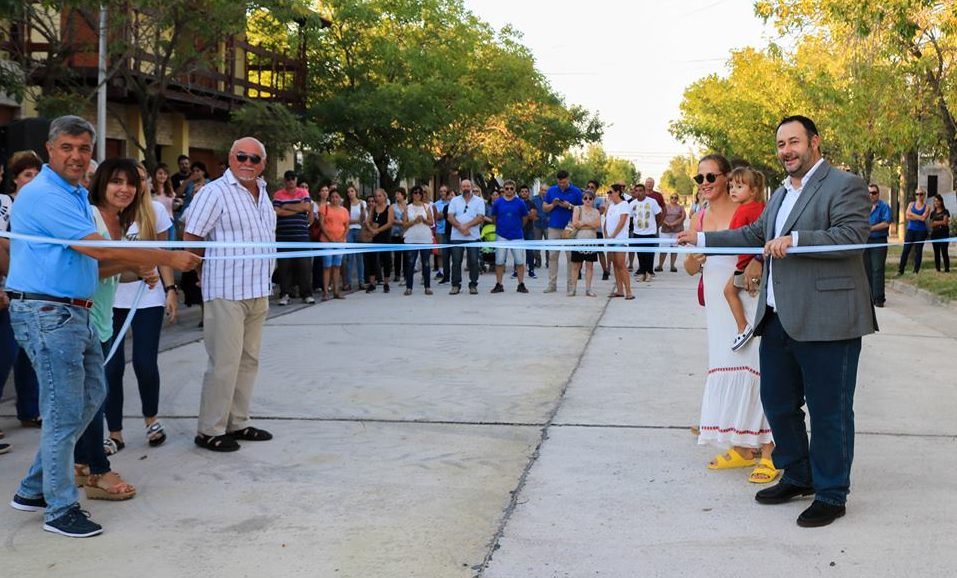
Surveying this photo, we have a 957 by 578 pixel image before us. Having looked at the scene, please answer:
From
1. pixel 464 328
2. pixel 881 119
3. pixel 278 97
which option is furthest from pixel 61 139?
pixel 278 97

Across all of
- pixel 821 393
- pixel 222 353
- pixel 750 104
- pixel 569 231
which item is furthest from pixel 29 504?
pixel 750 104

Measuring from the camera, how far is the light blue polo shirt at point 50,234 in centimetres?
482

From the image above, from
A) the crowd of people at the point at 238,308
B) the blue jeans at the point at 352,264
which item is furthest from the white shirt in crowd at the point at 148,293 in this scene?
the blue jeans at the point at 352,264

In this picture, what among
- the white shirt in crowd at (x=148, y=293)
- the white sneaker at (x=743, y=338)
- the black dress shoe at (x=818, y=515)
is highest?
the white shirt in crowd at (x=148, y=293)

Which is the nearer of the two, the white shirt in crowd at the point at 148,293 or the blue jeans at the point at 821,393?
the blue jeans at the point at 821,393

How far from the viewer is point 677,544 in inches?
187

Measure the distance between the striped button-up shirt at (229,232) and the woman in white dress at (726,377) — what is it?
2477mm

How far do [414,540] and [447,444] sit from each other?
1875mm

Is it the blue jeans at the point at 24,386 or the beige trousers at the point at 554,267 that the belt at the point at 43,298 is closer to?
the blue jeans at the point at 24,386

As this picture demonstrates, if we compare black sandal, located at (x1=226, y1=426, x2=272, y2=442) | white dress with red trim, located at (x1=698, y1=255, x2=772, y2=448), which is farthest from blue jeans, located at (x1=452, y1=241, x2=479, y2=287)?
white dress with red trim, located at (x1=698, y1=255, x2=772, y2=448)

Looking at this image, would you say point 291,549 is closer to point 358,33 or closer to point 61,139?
point 61,139

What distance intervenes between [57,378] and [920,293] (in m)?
15.3

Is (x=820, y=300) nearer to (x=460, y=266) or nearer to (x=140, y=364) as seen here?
(x=140, y=364)

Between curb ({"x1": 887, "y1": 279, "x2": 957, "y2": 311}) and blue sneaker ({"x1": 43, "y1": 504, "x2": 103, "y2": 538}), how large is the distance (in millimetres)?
13108
